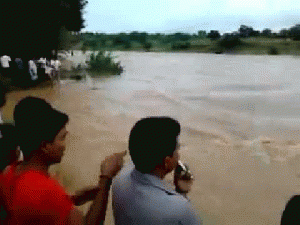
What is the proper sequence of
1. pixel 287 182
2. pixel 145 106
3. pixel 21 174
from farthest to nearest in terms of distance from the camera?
pixel 145 106 < pixel 287 182 < pixel 21 174

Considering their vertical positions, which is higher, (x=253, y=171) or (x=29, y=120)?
(x=29, y=120)

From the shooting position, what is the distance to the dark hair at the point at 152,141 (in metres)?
1.67

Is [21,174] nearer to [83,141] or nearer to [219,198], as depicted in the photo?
[219,198]

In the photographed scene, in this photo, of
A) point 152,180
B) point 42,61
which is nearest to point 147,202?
point 152,180

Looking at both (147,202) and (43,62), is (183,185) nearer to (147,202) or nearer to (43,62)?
(147,202)

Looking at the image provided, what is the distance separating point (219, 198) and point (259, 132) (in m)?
5.26

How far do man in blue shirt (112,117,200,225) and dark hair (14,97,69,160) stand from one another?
0.40 m

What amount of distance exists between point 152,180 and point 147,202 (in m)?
0.10

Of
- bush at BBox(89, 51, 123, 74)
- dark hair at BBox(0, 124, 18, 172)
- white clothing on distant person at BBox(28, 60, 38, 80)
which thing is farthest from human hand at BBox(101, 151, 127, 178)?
bush at BBox(89, 51, 123, 74)

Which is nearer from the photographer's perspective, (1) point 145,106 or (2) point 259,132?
(2) point 259,132

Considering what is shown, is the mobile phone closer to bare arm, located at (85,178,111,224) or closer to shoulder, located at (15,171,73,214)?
bare arm, located at (85,178,111,224)

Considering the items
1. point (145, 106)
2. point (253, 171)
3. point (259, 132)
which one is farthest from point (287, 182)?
point (145, 106)

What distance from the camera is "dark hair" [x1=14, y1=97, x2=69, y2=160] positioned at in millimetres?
1765

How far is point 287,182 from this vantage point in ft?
21.5
